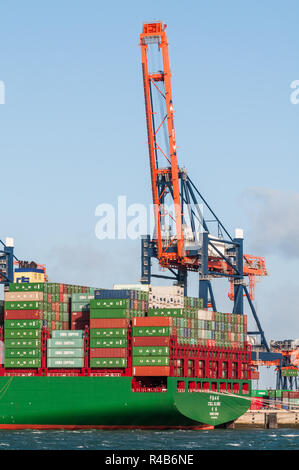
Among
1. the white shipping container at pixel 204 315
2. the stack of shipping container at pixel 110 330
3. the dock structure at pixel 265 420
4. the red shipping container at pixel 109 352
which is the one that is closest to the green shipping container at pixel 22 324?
the stack of shipping container at pixel 110 330

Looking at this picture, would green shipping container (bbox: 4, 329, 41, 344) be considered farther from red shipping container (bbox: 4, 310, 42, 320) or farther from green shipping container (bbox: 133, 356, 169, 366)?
Answer: green shipping container (bbox: 133, 356, 169, 366)

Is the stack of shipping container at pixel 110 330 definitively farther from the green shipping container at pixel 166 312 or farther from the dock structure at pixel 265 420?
the dock structure at pixel 265 420

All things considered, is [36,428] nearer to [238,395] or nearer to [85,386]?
[85,386]

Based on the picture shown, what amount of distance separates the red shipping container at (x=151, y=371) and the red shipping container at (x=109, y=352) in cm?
184

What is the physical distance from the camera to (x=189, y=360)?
339 feet

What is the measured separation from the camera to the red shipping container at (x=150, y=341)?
98.8 meters

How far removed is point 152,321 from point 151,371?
467 centimetres

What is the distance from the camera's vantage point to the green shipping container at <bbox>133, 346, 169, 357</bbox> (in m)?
98.6

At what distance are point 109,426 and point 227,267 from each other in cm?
3279

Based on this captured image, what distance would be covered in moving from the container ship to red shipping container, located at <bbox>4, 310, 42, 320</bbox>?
3.8 inches

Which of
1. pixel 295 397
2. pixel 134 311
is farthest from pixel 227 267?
pixel 134 311

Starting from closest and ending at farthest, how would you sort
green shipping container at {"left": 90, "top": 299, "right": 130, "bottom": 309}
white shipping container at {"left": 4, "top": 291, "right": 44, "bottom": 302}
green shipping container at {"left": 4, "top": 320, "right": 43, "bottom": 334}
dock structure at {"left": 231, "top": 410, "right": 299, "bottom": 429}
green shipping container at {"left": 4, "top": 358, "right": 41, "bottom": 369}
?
green shipping container at {"left": 90, "top": 299, "right": 130, "bottom": 309} < green shipping container at {"left": 4, "top": 358, "right": 41, "bottom": 369} < green shipping container at {"left": 4, "top": 320, "right": 43, "bottom": 334} < white shipping container at {"left": 4, "top": 291, "right": 44, "bottom": 302} < dock structure at {"left": 231, "top": 410, "right": 299, "bottom": 429}

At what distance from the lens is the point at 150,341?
3890 inches

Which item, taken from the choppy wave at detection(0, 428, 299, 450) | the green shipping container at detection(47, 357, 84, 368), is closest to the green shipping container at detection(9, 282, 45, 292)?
the green shipping container at detection(47, 357, 84, 368)
